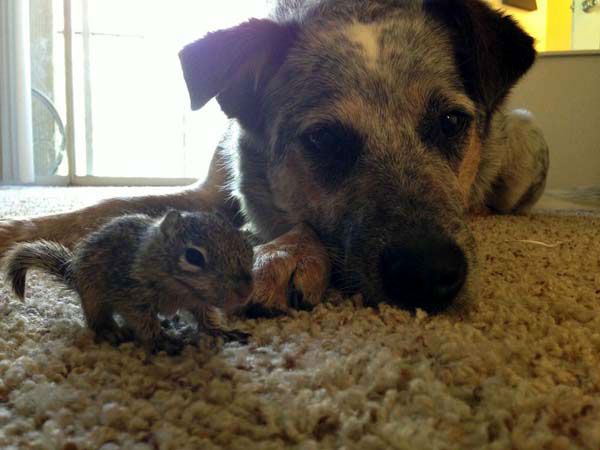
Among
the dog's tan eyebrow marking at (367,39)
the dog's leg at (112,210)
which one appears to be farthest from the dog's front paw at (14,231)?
the dog's tan eyebrow marking at (367,39)

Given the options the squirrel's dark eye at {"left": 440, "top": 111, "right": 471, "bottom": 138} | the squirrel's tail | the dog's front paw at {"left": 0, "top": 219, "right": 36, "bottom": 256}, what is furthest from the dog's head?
the dog's front paw at {"left": 0, "top": 219, "right": 36, "bottom": 256}

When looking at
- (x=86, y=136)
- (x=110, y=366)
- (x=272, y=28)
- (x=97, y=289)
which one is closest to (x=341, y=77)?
(x=272, y=28)

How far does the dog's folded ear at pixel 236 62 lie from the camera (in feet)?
4.74

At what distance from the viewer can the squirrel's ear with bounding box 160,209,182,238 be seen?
862mm

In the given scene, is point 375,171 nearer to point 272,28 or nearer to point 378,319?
point 378,319

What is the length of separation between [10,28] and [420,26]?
5.23 m

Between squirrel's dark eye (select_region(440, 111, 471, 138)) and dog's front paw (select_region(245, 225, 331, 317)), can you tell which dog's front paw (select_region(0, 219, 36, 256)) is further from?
squirrel's dark eye (select_region(440, 111, 471, 138))

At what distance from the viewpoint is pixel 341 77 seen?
1.43 m

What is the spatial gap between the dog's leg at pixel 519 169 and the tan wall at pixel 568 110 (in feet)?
2.70

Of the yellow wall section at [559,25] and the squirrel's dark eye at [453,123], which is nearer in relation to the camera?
the squirrel's dark eye at [453,123]

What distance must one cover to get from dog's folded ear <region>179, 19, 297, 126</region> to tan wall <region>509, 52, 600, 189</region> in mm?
2320

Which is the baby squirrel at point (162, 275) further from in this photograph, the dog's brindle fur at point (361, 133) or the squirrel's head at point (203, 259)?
the dog's brindle fur at point (361, 133)

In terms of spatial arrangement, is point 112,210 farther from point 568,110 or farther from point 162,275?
point 568,110

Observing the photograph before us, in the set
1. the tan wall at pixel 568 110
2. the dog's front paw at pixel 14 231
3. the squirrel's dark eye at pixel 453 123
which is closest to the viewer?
the squirrel's dark eye at pixel 453 123
